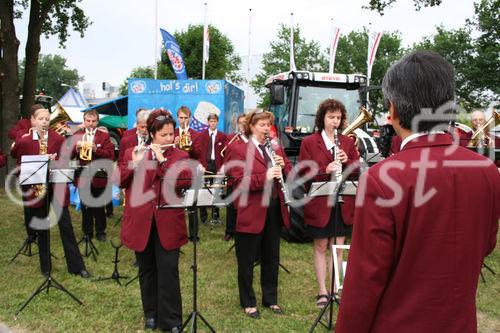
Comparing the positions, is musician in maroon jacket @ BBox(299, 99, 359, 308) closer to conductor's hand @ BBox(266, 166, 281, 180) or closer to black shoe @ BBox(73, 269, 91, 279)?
conductor's hand @ BBox(266, 166, 281, 180)

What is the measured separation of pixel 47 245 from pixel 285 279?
9.14 ft

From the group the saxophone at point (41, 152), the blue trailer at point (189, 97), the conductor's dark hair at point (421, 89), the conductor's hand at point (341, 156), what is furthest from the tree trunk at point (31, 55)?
the conductor's dark hair at point (421, 89)

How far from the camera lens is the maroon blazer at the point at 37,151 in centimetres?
573

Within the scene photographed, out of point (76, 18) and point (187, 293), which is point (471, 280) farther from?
point (76, 18)

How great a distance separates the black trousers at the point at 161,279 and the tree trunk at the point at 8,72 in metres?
9.65

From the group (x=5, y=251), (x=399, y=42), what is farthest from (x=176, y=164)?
(x=399, y=42)

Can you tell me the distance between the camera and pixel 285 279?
587cm

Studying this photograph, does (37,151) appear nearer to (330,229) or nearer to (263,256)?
(263,256)

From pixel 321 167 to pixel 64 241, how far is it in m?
3.26

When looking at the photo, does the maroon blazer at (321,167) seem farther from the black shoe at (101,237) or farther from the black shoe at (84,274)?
the black shoe at (101,237)

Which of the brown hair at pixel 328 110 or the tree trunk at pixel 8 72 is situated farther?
the tree trunk at pixel 8 72

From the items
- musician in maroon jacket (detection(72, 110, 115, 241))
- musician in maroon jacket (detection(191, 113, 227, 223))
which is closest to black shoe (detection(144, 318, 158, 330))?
musician in maroon jacket (detection(72, 110, 115, 241))

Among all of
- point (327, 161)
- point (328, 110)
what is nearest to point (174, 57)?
point (328, 110)

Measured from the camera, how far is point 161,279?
4.22 meters
